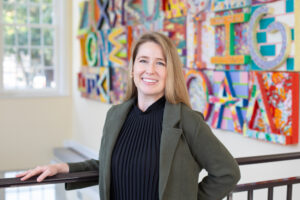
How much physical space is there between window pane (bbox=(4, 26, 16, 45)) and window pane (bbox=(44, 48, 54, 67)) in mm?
508

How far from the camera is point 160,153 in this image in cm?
144

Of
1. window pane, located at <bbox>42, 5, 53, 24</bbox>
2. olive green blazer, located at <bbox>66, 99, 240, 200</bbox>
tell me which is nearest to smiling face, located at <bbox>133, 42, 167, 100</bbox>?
olive green blazer, located at <bbox>66, 99, 240, 200</bbox>

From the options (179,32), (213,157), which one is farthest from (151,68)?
(179,32)

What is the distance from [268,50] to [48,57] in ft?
14.1

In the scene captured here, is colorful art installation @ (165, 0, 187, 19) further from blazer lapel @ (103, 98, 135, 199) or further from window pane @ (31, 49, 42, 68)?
window pane @ (31, 49, 42, 68)

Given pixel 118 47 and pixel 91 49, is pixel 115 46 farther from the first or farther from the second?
pixel 91 49

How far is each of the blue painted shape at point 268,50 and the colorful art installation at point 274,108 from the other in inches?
6.0

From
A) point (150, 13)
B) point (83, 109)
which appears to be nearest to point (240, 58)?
point (150, 13)

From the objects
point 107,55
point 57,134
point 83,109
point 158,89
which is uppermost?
point 107,55

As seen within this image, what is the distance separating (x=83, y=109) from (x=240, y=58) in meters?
3.58

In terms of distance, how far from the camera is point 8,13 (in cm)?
624

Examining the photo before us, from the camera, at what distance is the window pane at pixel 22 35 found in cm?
632

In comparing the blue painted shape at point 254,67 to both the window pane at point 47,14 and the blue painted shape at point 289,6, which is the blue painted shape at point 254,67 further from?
the window pane at point 47,14

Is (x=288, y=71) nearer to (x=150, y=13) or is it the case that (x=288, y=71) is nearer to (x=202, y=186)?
(x=202, y=186)
